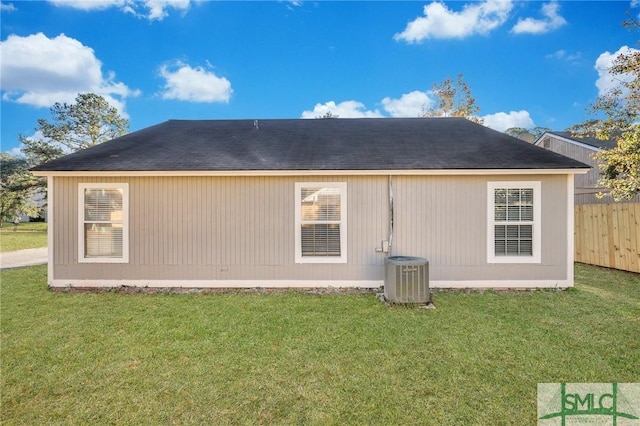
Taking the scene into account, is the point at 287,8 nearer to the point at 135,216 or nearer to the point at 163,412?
the point at 135,216

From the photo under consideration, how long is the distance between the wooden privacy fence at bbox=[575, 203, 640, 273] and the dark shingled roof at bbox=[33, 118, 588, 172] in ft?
9.96

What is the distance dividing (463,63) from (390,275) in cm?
1797

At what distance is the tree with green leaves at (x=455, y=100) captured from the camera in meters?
18.8

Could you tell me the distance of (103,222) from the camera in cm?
618

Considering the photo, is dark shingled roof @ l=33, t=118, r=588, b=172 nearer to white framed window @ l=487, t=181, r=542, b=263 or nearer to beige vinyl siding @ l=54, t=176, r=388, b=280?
beige vinyl siding @ l=54, t=176, r=388, b=280

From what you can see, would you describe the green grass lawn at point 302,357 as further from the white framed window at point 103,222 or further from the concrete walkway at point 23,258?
the concrete walkway at point 23,258

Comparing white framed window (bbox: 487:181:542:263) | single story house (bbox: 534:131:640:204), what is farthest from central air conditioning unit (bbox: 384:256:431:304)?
single story house (bbox: 534:131:640:204)

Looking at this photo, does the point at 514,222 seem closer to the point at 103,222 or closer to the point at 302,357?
the point at 302,357

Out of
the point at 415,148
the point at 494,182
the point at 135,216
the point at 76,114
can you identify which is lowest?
the point at 135,216

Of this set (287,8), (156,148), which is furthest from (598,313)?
(287,8)

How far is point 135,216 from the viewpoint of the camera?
616 cm

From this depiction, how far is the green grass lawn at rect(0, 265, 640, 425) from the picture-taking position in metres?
2.38

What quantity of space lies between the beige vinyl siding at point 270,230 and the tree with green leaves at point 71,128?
67.9 feet

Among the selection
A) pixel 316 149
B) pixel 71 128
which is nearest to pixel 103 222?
pixel 316 149
